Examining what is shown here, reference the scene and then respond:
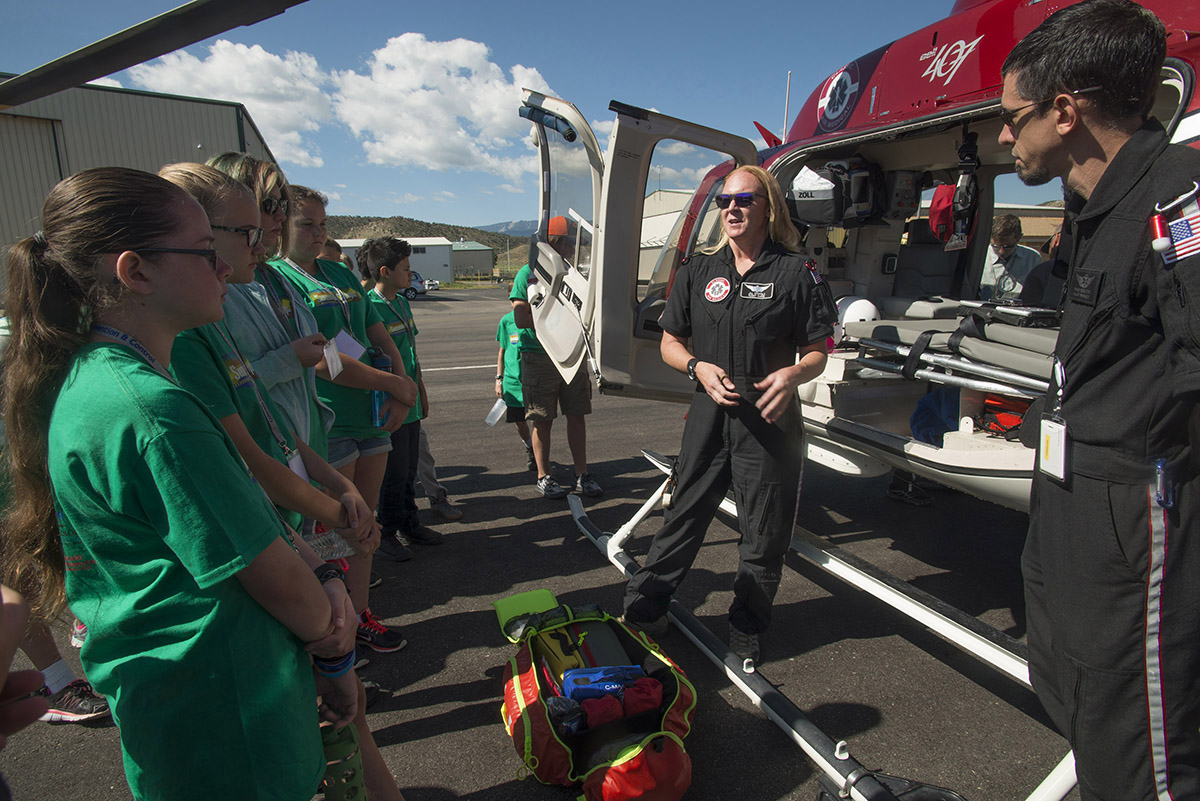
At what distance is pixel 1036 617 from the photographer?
165 cm

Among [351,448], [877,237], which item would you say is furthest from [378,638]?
[877,237]

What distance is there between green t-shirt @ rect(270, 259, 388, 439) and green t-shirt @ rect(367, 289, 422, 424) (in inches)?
22.1

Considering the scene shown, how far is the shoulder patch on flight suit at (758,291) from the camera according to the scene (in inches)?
105

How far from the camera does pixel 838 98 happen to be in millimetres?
4688

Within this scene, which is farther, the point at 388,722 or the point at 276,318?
the point at 388,722

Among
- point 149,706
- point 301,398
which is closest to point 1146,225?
point 149,706

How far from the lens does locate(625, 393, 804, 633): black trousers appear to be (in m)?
2.71

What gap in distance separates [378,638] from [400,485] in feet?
3.76

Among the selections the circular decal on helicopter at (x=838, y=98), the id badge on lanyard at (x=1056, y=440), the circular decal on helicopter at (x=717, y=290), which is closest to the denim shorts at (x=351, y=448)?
the circular decal on helicopter at (x=717, y=290)

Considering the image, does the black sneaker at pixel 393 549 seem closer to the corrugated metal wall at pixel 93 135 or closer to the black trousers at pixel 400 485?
the black trousers at pixel 400 485

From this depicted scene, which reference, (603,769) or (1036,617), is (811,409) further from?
(603,769)

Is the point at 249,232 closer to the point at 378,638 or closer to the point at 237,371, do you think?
the point at 237,371

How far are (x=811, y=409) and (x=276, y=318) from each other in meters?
2.93

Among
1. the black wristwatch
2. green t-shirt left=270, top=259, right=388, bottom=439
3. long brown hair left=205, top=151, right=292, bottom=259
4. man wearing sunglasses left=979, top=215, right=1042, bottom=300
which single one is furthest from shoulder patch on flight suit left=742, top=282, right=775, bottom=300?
man wearing sunglasses left=979, top=215, right=1042, bottom=300
